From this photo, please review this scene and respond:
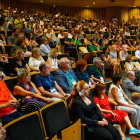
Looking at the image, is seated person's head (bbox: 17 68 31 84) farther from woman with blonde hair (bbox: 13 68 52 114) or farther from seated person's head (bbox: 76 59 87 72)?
seated person's head (bbox: 76 59 87 72)

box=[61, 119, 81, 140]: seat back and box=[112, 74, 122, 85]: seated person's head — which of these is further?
box=[112, 74, 122, 85]: seated person's head

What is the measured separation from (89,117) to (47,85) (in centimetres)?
76

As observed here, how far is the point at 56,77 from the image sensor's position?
273 centimetres

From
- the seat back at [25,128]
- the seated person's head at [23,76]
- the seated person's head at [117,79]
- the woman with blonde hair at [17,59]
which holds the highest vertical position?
the woman with blonde hair at [17,59]

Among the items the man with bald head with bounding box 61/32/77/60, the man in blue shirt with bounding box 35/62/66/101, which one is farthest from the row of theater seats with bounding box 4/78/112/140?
the man with bald head with bounding box 61/32/77/60

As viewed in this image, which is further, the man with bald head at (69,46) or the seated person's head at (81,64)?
the man with bald head at (69,46)

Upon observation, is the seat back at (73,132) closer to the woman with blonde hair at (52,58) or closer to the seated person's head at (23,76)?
the seated person's head at (23,76)

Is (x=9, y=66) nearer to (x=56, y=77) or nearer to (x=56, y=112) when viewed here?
(x=56, y=77)

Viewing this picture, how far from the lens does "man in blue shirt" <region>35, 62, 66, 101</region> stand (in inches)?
94.3

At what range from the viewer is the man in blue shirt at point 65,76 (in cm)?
268

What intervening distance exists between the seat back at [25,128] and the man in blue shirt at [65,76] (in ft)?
3.96

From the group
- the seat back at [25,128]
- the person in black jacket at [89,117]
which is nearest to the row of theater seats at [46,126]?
the seat back at [25,128]

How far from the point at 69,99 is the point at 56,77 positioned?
30.5 inches

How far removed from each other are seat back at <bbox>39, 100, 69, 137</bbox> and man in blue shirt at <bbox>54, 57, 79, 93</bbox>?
857mm
